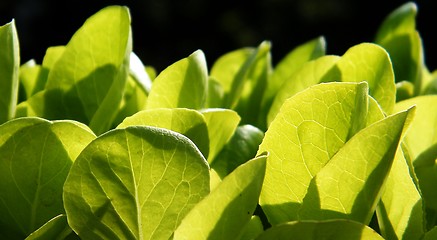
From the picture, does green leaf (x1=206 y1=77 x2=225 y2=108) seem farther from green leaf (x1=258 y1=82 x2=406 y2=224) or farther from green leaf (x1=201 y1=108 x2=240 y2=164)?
green leaf (x1=258 y1=82 x2=406 y2=224)

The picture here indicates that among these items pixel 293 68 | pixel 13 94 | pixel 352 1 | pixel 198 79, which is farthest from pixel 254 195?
pixel 352 1

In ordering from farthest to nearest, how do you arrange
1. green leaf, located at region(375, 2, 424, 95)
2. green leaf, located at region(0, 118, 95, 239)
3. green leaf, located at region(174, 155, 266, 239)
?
green leaf, located at region(375, 2, 424, 95), green leaf, located at region(0, 118, 95, 239), green leaf, located at region(174, 155, 266, 239)

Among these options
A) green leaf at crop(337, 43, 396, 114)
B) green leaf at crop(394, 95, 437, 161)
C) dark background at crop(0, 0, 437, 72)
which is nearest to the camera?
green leaf at crop(337, 43, 396, 114)

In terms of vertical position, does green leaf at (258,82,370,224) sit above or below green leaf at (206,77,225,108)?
above

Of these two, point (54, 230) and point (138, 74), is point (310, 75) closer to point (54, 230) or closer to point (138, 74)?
point (138, 74)

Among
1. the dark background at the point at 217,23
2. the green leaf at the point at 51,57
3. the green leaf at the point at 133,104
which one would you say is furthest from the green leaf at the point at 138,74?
the dark background at the point at 217,23

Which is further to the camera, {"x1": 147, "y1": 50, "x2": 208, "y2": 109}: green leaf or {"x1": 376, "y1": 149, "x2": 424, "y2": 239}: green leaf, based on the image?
{"x1": 147, "y1": 50, "x2": 208, "y2": 109}: green leaf

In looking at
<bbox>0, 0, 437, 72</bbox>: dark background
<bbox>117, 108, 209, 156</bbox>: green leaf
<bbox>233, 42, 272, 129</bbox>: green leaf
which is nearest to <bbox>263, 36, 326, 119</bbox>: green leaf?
<bbox>233, 42, 272, 129</bbox>: green leaf

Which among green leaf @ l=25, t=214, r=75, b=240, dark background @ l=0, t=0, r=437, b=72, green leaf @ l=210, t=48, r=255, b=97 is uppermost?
green leaf @ l=25, t=214, r=75, b=240

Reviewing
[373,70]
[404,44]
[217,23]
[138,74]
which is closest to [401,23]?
[404,44]
